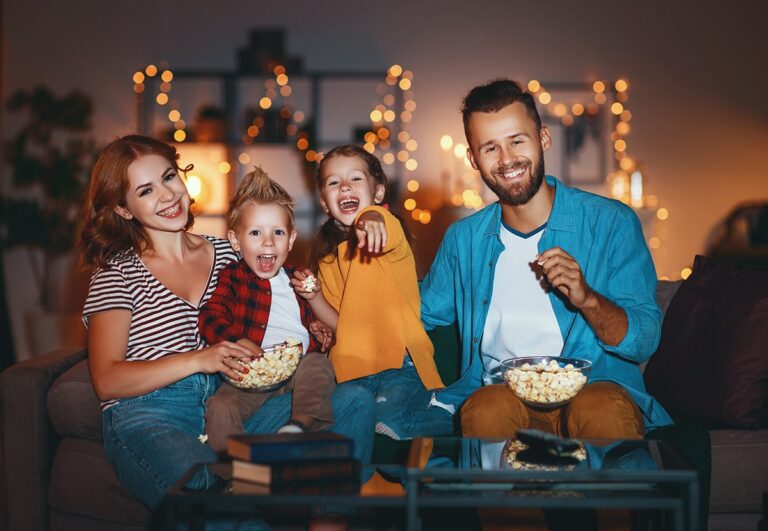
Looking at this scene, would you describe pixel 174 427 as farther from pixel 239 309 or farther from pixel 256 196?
pixel 256 196

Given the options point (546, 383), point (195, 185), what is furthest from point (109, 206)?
point (195, 185)

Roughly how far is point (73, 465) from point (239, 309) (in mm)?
599

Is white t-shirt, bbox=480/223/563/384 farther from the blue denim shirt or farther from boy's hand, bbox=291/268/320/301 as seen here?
boy's hand, bbox=291/268/320/301

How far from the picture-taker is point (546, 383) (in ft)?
6.07

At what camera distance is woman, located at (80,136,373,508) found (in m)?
1.96

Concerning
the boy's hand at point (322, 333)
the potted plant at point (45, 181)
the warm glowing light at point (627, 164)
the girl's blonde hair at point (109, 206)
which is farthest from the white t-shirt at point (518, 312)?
the warm glowing light at point (627, 164)

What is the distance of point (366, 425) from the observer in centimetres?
211

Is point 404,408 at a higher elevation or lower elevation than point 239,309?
lower

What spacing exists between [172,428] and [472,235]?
1.02m

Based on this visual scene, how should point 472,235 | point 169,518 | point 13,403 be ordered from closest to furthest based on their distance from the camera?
point 169,518
point 13,403
point 472,235

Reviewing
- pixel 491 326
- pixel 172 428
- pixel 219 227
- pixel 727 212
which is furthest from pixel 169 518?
pixel 727 212

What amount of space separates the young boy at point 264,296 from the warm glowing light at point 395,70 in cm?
401

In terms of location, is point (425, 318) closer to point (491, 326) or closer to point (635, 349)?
point (491, 326)

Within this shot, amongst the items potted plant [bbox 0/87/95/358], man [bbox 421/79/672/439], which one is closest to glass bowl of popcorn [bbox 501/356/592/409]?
man [bbox 421/79/672/439]
